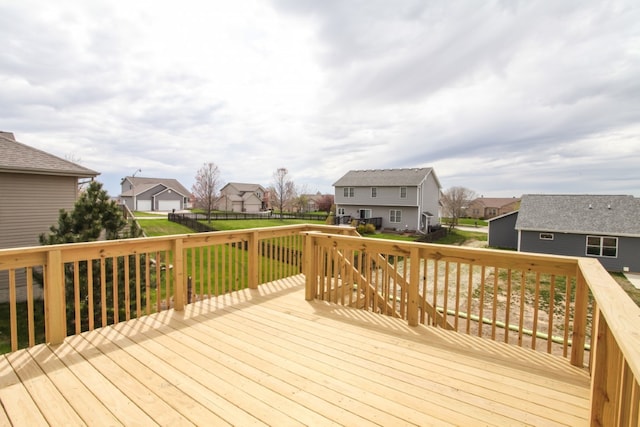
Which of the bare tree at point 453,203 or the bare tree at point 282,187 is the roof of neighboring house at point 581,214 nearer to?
the bare tree at point 453,203

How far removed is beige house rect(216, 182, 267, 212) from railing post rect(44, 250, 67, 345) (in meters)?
53.8

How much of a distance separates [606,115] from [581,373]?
11.3 metres

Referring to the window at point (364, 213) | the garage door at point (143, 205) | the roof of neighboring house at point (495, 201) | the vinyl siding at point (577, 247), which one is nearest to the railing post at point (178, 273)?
the vinyl siding at point (577, 247)

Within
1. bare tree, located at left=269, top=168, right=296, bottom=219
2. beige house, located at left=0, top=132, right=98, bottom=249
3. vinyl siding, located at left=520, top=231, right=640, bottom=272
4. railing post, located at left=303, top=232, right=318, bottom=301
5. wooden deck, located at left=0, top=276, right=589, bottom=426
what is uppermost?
bare tree, located at left=269, top=168, right=296, bottom=219

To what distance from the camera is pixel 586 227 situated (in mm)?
19234

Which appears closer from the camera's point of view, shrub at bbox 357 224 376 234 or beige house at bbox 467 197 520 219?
shrub at bbox 357 224 376 234

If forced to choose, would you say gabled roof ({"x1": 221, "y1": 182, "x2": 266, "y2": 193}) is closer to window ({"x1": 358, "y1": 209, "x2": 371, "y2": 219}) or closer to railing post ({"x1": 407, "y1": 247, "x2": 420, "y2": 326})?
window ({"x1": 358, "y1": 209, "x2": 371, "y2": 219})

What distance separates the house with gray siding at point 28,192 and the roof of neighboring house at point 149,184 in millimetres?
40446

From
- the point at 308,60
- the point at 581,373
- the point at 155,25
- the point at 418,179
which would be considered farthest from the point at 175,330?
the point at 418,179

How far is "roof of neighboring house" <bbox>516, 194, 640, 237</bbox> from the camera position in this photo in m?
18.5

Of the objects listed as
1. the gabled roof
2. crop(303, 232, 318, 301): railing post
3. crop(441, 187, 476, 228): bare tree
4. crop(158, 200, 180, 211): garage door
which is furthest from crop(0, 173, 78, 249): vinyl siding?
the gabled roof

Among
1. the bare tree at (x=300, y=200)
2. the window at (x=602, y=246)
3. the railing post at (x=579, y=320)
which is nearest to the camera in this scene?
the railing post at (x=579, y=320)

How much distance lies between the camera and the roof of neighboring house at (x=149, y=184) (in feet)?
157

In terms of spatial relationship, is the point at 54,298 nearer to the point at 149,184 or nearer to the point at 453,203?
the point at 453,203
